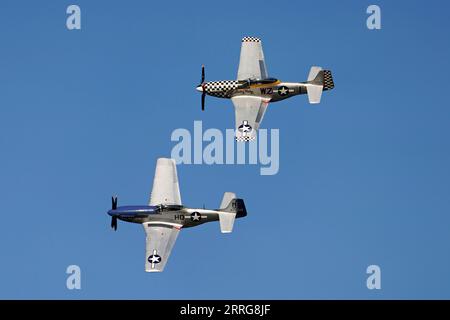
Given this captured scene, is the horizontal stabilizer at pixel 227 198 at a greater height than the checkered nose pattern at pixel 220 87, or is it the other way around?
the checkered nose pattern at pixel 220 87

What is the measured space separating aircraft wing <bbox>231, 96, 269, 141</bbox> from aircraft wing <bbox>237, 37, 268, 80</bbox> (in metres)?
2.15

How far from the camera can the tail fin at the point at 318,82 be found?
6800 cm

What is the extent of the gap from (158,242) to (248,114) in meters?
9.57

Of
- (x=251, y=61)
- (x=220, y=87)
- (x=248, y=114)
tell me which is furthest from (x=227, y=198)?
(x=251, y=61)

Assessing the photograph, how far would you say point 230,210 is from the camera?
65.4m

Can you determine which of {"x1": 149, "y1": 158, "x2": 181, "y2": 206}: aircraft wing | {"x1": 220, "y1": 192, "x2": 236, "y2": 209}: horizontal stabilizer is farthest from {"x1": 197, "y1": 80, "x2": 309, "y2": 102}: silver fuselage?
{"x1": 220, "y1": 192, "x2": 236, "y2": 209}: horizontal stabilizer

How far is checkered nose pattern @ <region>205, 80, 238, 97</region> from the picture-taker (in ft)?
226

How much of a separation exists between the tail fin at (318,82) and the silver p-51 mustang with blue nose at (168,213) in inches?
317

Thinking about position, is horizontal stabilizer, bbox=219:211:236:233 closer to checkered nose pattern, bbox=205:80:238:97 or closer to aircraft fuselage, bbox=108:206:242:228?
aircraft fuselage, bbox=108:206:242:228

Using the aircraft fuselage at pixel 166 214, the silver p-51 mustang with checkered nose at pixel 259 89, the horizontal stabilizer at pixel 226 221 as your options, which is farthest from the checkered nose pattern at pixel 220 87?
the horizontal stabilizer at pixel 226 221

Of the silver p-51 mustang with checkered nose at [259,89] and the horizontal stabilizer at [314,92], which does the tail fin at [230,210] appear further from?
the horizontal stabilizer at [314,92]

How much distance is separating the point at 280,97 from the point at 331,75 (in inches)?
131

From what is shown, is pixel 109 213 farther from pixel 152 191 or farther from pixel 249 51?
pixel 249 51
